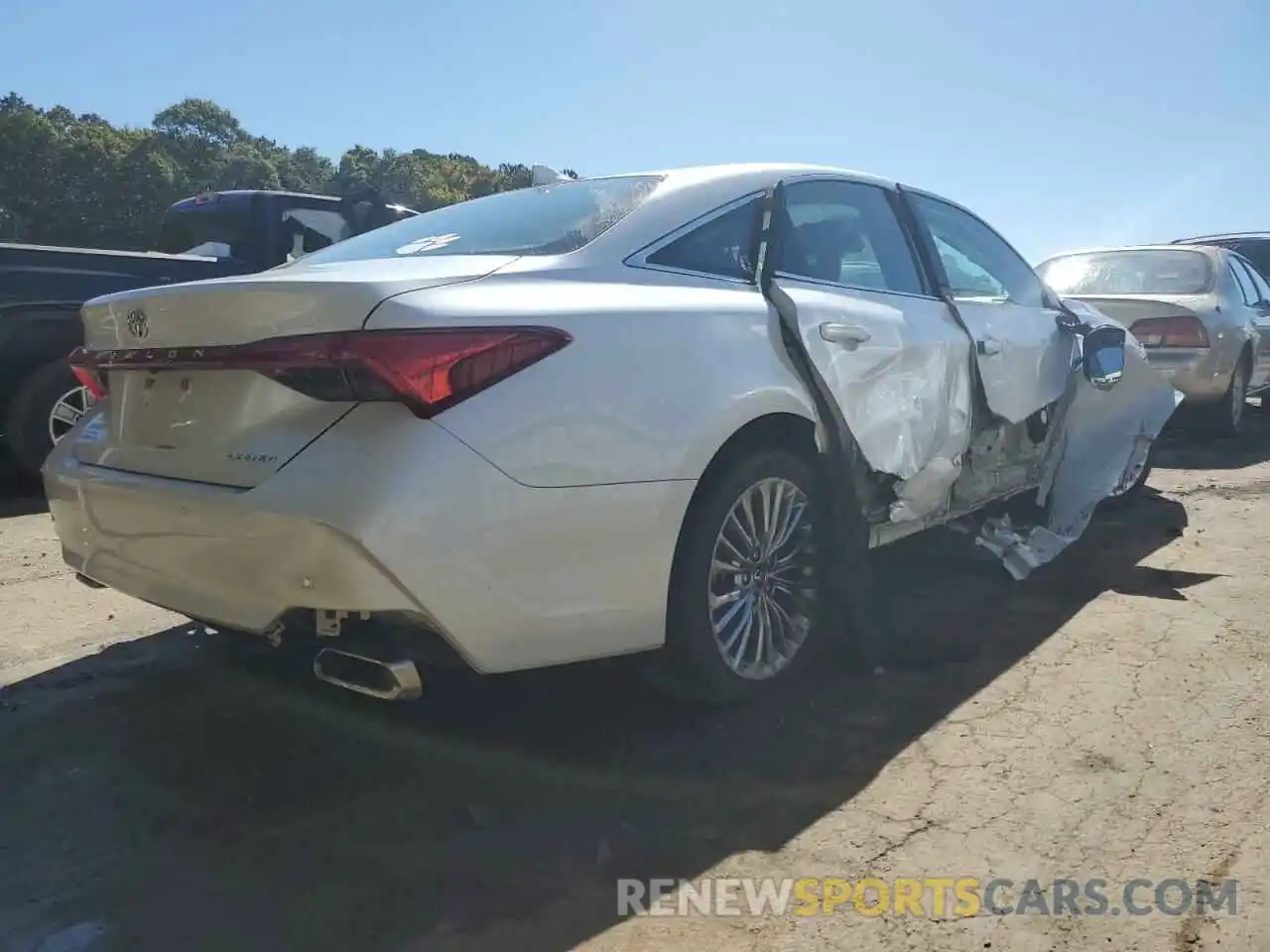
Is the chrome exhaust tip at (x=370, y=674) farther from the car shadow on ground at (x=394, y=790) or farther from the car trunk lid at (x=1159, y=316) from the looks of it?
the car trunk lid at (x=1159, y=316)

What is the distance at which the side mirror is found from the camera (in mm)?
5211

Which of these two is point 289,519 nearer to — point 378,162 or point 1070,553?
point 1070,553

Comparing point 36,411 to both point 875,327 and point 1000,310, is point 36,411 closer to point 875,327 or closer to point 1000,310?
point 875,327

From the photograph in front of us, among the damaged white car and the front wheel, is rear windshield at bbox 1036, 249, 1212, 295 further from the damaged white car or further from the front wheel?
the front wheel

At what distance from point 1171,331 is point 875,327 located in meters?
5.27

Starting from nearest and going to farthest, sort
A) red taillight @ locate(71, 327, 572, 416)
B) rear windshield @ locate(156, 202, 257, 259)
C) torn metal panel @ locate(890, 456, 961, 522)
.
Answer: red taillight @ locate(71, 327, 572, 416)
torn metal panel @ locate(890, 456, 961, 522)
rear windshield @ locate(156, 202, 257, 259)

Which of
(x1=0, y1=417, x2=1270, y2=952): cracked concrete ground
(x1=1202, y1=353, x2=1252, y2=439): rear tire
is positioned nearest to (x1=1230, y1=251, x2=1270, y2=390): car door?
(x1=1202, y1=353, x2=1252, y2=439): rear tire

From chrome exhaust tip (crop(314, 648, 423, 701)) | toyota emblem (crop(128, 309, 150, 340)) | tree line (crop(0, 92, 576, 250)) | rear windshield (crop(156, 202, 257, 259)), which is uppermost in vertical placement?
tree line (crop(0, 92, 576, 250))

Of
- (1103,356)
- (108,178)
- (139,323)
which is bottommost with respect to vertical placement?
(1103,356)

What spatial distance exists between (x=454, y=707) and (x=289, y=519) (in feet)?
3.81

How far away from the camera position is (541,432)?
8.04 ft

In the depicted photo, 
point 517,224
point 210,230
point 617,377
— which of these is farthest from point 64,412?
point 617,377

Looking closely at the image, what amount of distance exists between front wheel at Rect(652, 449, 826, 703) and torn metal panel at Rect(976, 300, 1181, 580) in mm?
1470

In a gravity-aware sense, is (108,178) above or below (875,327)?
above
